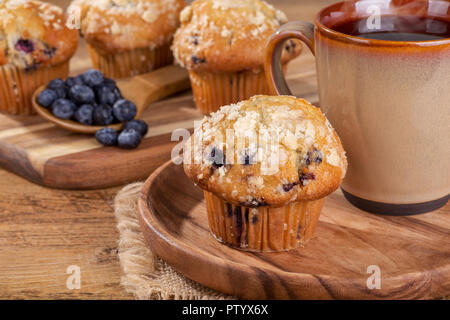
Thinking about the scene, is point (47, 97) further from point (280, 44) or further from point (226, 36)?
point (280, 44)

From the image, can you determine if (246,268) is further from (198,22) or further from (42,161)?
(198,22)

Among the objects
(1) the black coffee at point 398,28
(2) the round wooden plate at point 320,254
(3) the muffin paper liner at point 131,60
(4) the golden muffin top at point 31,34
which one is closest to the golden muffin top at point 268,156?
(2) the round wooden plate at point 320,254

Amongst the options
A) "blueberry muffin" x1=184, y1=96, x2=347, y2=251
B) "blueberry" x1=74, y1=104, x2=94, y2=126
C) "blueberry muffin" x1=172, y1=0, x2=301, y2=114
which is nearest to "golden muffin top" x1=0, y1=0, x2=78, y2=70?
"blueberry" x1=74, y1=104, x2=94, y2=126

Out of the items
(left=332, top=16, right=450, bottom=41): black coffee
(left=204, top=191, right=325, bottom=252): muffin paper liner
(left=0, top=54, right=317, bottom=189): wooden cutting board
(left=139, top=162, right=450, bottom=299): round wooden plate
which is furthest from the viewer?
(left=0, top=54, right=317, bottom=189): wooden cutting board

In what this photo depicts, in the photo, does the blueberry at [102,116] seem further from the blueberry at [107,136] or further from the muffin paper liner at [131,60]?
the muffin paper liner at [131,60]

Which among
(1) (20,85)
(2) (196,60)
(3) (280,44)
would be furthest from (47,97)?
(3) (280,44)

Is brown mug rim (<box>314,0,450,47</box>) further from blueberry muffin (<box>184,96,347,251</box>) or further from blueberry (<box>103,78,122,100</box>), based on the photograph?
blueberry (<box>103,78,122,100</box>)

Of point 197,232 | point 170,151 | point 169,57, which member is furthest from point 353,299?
point 169,57
